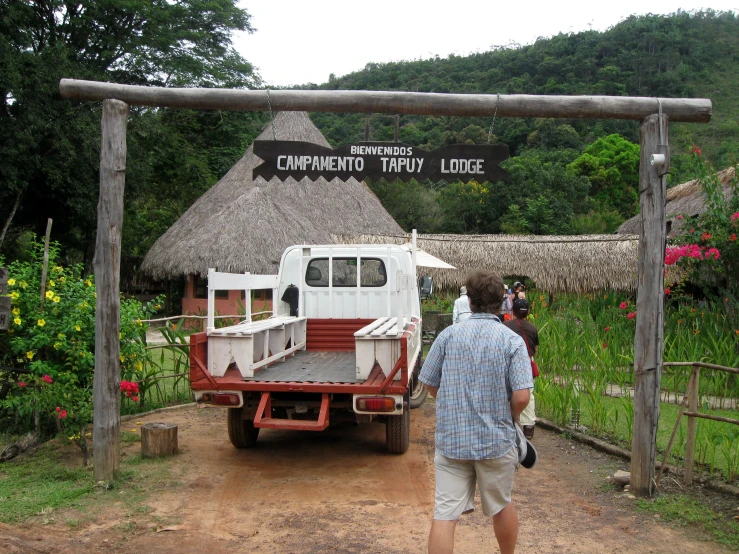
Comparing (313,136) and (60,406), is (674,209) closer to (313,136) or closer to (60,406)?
(313,136)

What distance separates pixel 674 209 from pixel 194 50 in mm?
16827

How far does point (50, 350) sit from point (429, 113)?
396 cm

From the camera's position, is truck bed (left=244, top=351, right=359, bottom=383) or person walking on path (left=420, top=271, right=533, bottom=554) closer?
person walking on path (left=420, top=271, right=533, bottom=554)

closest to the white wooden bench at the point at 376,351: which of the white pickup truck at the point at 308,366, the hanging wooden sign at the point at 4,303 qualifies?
the white pickup truck at the point at 308,366

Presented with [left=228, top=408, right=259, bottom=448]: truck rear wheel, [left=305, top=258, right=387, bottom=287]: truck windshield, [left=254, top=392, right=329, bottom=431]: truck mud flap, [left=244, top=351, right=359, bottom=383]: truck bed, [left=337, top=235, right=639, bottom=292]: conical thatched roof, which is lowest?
[left=228, top=408, right=259, bottom=448]: truck rear wheel

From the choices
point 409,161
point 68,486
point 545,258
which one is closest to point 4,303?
point 68,486

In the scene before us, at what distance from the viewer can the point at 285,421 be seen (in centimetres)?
579

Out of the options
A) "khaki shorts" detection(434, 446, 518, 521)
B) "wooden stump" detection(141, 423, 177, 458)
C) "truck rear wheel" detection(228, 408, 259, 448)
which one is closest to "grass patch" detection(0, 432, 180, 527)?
"wooden stump" detection(141, 423, 177, 458)

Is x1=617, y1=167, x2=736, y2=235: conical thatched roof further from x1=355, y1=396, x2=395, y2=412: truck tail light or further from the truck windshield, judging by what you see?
x1=355, y1=396, x2=395, y2=412: truck tail light

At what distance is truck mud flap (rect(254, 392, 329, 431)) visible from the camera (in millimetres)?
5684

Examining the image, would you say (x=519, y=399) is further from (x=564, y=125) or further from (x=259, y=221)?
(x=564, y=125)

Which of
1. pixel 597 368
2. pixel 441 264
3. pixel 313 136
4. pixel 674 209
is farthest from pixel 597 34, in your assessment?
pixel 597 368

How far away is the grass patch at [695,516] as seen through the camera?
4449 millimetres

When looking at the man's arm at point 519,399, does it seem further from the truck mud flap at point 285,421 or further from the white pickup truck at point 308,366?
the truck mud flap at point 285,421
